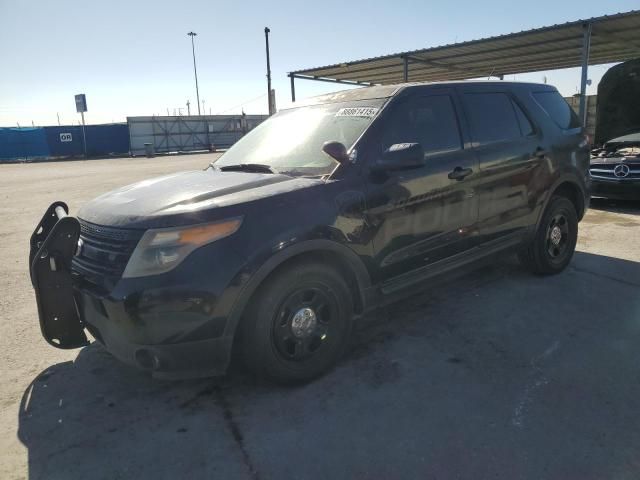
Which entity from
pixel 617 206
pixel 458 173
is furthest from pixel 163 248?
pixel 617 206

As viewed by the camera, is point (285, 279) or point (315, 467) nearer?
point (315, 467)

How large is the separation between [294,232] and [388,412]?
45.3 inches

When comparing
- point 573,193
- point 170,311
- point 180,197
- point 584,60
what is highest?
point 584,60

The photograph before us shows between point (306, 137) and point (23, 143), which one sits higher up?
point (23, 143)

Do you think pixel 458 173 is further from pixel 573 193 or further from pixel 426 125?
pixel 573 193

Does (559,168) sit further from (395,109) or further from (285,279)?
(285,279)

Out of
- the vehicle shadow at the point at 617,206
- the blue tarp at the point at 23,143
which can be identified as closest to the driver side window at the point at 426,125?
the vehicle shadow at the point at 617,206

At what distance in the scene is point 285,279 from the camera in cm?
279

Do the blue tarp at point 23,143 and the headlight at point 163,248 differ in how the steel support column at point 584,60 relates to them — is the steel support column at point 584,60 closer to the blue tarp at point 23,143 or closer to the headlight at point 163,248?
the headlight at point 163,248

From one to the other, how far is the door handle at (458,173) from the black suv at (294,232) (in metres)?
0.01

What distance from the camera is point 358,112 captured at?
11.4ft

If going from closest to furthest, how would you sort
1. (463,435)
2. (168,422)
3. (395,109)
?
A: (463,435) < (168,422) < (395,109)

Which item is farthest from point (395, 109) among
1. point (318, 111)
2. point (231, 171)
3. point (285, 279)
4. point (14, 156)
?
point (14, 156)

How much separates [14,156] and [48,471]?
3768 cm
